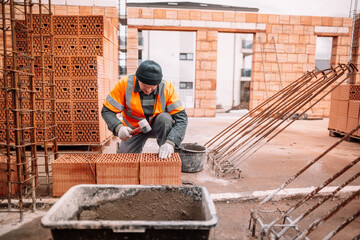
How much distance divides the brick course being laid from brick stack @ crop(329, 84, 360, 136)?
14.4 feet

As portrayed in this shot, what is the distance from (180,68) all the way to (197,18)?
512 inches

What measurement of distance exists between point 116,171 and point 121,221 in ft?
4.96

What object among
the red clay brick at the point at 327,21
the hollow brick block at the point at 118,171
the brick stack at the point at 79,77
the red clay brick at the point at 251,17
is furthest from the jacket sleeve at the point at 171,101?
the red clay brick at the point at 327,21

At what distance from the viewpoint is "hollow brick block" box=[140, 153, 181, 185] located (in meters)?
2.62

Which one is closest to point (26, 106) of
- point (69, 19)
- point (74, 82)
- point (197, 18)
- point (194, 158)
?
point (74, 82)

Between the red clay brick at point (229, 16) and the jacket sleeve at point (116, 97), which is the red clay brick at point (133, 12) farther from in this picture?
the jacket sleeve at point (116, 97)

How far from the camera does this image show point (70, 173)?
2652 mm

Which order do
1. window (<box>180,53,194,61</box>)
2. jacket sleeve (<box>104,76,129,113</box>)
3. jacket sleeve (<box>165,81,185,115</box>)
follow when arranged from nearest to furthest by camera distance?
jacket sleeve (<box>104,76,129,113</box>), jacket sleeve (<box>165,81,185,115</box>), window (<box>180,53,194,61</box>)

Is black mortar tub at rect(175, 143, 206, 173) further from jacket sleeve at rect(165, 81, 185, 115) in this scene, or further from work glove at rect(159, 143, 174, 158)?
work glove at rect(159, 143, 174, 158)

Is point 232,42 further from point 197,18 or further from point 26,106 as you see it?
point 26,106

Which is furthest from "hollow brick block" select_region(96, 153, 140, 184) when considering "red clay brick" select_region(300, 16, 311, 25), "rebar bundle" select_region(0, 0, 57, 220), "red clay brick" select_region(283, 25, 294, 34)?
"red clay brick" select_region(300, 16, 311, 25)

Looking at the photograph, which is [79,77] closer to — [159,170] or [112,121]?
[112,121]

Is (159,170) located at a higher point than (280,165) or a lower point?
higher

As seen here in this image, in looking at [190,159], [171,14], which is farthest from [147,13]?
[190,159]
